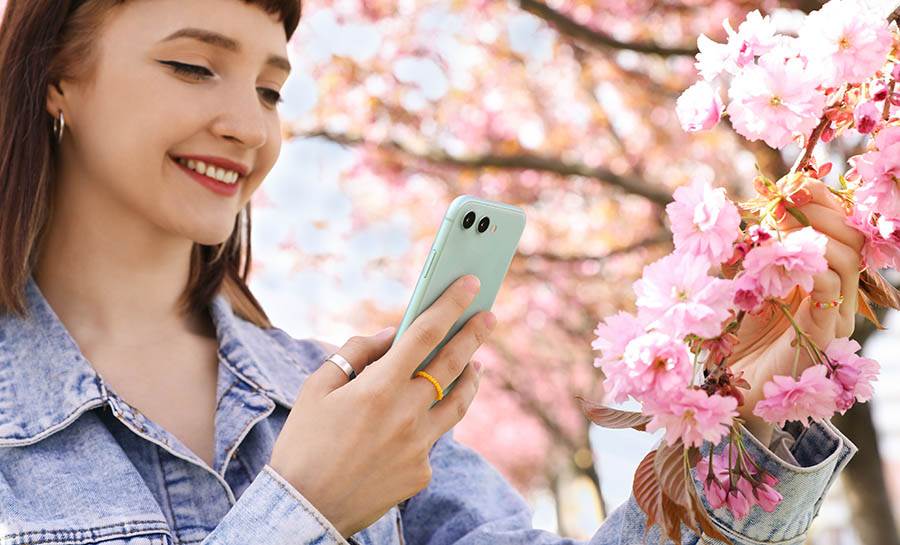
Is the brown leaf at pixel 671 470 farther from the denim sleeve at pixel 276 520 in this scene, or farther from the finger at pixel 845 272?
the denim sleeve at pixel 276 520

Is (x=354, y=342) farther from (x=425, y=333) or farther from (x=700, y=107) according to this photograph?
(x=700, y=107)

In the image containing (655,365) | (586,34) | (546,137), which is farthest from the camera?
(546,137)

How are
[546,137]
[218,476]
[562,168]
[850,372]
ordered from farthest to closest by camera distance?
[546,137]
[562,168]
[218,476]
[850,372]

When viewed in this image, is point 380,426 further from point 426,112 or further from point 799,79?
point 426,112

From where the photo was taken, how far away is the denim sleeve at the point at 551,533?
109 cm

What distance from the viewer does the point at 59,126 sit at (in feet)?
5.33

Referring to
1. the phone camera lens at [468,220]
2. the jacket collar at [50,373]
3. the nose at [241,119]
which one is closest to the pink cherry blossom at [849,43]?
the phone camera lens at [468,220]

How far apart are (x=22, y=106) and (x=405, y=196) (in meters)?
5.66

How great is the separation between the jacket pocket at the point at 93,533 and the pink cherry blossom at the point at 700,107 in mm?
913

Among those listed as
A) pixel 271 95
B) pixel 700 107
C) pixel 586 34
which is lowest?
pixel 586 34

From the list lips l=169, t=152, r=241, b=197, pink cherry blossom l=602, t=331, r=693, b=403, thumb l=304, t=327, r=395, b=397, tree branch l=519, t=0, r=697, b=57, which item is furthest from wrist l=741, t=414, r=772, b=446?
tree branch l=519, t=0, r=697, b=57

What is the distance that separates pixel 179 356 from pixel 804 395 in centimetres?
116

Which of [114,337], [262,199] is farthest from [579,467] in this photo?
[114,337]

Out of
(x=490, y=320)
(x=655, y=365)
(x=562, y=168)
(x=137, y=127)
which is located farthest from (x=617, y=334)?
(x=562, y=168)
